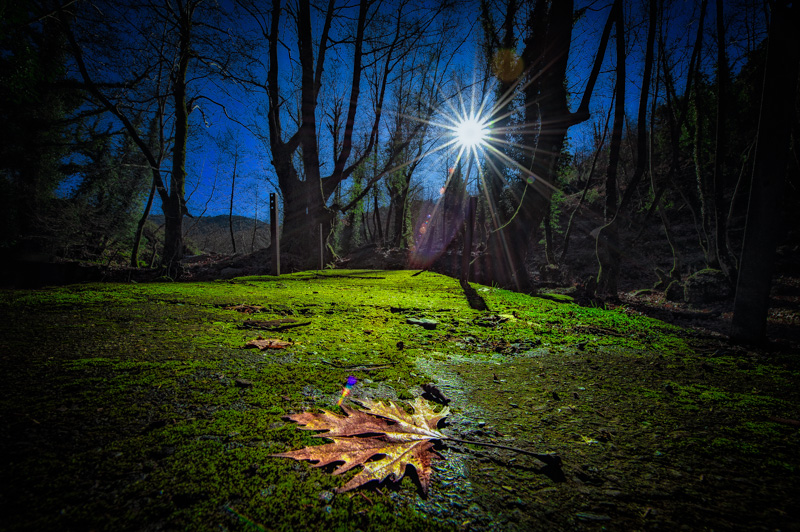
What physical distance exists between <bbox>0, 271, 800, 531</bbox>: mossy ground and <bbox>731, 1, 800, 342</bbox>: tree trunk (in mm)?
501

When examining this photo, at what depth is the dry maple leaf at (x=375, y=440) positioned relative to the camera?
813 mm

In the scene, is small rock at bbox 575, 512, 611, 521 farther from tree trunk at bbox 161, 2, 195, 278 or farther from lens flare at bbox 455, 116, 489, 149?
lens flare at bbox 455, 116, 489, 149

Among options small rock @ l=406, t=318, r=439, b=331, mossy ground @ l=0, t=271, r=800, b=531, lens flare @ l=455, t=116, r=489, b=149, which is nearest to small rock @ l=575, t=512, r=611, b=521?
mossy ground @ l=0, t=271, r=800, b=531

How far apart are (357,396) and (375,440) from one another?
12.6 inches

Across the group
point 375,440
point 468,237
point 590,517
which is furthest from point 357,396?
point 468,237

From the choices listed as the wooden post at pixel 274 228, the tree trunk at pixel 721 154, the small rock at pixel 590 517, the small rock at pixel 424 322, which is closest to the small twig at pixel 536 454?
the small rock at pixel 590 517

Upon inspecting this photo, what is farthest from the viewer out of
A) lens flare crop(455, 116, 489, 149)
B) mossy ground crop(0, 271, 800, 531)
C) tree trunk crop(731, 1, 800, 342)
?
lens flare crop(455, 116, 489, 149)

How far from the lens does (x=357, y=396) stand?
125 cm

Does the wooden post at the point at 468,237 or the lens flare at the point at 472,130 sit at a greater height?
the lens flare at the point at 472,130

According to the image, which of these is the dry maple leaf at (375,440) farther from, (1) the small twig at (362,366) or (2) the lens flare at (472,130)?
(2) the lens flare at (472,130)

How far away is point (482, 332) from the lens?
2506 mm

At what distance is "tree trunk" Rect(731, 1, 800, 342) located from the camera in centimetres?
246

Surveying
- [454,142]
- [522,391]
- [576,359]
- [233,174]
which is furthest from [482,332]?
[233,174]

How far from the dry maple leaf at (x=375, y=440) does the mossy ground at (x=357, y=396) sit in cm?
4
